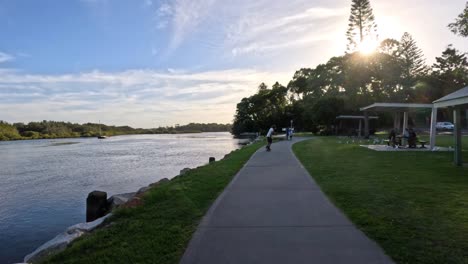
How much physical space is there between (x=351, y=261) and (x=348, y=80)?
42.1 metres

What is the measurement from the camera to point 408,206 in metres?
6.23

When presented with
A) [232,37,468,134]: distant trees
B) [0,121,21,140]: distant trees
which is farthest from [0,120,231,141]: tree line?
[232,37,468,134]: distant trees

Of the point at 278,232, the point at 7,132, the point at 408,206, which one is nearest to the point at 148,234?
the point at 278,232

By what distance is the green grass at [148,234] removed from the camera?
4223 millimetres

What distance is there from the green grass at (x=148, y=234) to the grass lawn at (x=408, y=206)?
266 cm

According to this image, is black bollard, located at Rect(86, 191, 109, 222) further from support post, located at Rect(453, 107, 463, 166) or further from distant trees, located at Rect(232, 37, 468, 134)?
distant trees, located at Rect(232, 37, 468, 134)

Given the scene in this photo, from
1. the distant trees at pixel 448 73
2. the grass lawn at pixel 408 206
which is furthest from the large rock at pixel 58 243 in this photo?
the distant trees at pixel 448 73

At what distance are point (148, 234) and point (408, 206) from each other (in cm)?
465

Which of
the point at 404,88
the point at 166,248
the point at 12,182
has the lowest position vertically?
the point at 12,182

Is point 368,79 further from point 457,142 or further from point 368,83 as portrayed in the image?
point 457,142

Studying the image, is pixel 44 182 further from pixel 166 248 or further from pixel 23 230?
pixel 166 248

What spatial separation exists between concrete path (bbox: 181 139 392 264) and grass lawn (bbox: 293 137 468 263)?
12.2 inches

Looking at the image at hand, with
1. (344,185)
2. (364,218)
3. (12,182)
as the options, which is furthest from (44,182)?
(364,218)

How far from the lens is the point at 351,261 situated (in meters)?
3.86
